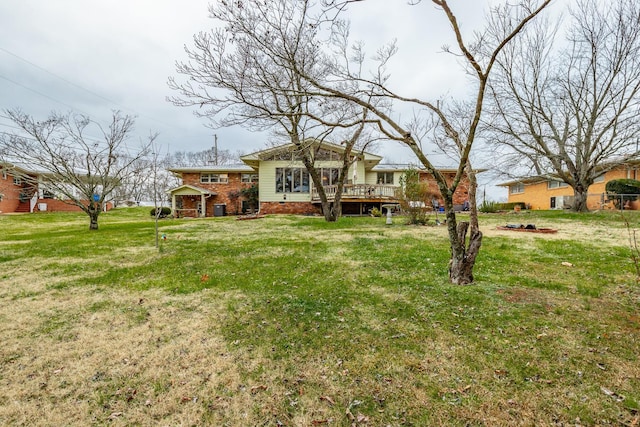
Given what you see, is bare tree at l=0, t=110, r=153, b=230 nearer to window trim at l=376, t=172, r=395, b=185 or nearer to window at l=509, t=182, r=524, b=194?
window trim at l=376, t=172, r=395, b=185

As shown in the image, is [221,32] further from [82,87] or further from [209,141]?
[209,141]

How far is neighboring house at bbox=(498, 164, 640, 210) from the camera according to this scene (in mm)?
18328

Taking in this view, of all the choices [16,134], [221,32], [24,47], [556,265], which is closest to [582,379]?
[556,265]

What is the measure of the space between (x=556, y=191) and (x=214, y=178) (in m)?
29.0

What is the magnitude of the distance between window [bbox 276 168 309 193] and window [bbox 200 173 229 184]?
5.33m

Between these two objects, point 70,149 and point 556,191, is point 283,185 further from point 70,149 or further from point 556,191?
point 556,191

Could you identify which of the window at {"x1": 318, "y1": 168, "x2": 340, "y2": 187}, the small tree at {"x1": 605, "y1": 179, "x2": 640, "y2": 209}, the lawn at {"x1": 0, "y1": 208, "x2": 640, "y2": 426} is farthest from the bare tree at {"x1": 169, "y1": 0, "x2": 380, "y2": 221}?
the small tree at {"x1": 605, "y1": 179, "x2": 640, "y2": 209}

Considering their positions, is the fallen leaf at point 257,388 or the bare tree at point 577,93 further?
the bare tree at point 577,93

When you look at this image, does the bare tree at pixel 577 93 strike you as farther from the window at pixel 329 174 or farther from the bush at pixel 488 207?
the window at pixel 329 174

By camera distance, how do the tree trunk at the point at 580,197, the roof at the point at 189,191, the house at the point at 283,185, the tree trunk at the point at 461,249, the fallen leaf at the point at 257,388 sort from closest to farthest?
the fallen leaf at the point at 257,388 < the tree trunk at the point at 461,249 < the tree trunk at the point at 580,197 < the house at the point at 283,185 < the roof at the point at 189,191

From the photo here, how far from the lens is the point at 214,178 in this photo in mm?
24656

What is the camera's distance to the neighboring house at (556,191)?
722 inches

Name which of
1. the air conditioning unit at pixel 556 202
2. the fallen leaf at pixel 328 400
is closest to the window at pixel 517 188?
the air conditioning unit at pixel 556 202

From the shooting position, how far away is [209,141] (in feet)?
149
